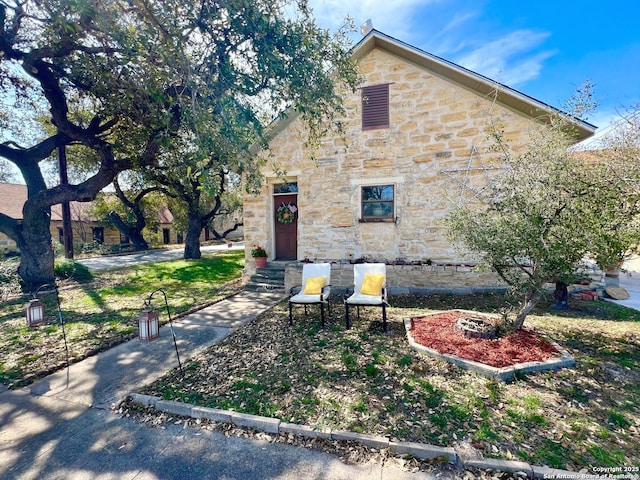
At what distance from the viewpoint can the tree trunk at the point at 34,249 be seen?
8.16m

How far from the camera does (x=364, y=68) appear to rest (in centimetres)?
786

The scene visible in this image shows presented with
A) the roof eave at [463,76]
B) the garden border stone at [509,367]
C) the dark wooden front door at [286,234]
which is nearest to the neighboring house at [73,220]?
the dark wooden front door at [286,234]

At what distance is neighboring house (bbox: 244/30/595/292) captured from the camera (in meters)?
7.13

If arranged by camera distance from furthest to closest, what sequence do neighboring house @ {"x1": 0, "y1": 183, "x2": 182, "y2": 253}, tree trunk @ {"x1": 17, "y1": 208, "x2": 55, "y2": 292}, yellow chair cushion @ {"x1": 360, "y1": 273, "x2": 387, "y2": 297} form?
neighboring house @ {"x1": 0, "y1": 183, "x2": 182, "y2": 253} < tree trunk @ {"x1": 17, "y1": 208, "x2": 55, "y2": 292} < yellow chair cushion @ {"x1": 360, "y1": 273, "x2": 387, "y2": 297}

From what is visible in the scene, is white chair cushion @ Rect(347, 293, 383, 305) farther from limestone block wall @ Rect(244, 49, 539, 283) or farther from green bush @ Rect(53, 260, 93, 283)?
green bush @ Rect(53, 260, 93, 283)

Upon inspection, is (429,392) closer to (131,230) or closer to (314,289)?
(314,289)

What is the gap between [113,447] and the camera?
2498mm

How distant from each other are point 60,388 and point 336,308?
4.46 metres

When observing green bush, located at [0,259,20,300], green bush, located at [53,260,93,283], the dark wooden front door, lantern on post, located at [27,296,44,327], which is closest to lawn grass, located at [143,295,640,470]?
lantern on post, located at [27,296,44,327]

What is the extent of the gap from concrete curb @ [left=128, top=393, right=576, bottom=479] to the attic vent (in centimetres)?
729

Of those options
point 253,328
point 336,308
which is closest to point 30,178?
point 253,328

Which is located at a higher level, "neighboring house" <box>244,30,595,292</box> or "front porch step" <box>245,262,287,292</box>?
"neighboring house" <box>244,30,595,292</box>

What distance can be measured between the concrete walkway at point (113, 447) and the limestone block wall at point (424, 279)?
4690mm

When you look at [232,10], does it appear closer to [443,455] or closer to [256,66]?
[256,66]
